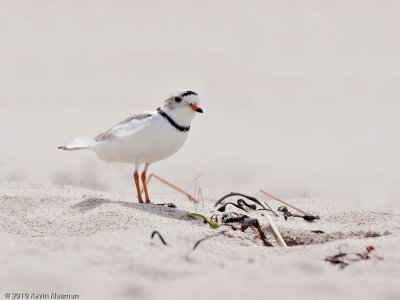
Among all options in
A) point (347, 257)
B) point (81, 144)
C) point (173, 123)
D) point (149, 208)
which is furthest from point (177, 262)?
point (81, 144)

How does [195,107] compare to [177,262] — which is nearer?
[177,262]

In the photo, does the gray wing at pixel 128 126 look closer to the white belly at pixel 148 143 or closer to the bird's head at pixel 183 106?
the white belly at pixel 148 143

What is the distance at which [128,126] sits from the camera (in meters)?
4.62

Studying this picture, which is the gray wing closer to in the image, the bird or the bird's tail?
the bird

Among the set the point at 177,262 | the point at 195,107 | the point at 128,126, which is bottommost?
the point at 177,262

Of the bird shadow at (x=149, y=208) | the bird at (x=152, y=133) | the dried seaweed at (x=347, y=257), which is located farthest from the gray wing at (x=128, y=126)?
the dried seaweed at (x=347, y=257)

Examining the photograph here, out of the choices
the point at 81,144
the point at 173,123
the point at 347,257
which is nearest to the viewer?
the point at 347,257

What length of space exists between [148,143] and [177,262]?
7.37 feet

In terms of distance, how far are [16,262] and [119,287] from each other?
479 mm

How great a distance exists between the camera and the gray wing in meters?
4.57

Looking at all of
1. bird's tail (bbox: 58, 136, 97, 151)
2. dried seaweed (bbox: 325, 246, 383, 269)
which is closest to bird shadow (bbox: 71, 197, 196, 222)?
bird's tail (bbox: 58, 136, 97, 151)

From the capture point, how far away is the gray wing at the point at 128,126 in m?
4.57

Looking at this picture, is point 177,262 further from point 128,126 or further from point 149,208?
point 128,126

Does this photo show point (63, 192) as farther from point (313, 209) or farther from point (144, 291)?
point (144, 291)
